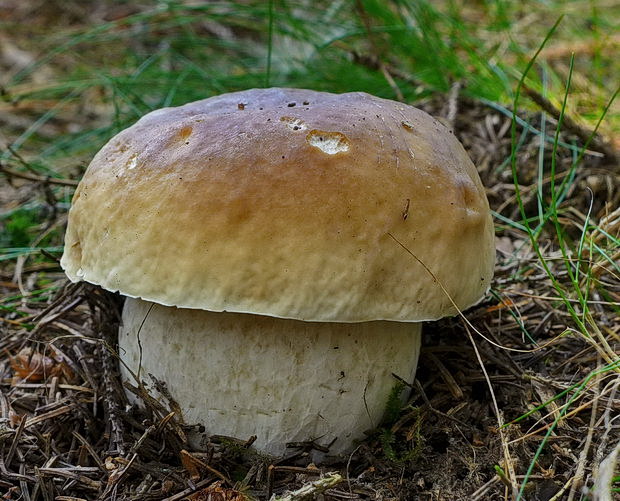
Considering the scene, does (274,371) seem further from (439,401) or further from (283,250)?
(439,401)

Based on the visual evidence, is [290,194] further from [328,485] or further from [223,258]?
[328,485]

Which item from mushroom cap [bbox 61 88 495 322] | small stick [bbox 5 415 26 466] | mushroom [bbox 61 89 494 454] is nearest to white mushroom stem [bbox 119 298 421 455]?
mushroom [bbox 61 89 494 454]

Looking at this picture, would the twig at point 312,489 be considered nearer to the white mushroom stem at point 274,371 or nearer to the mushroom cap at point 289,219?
the white mushroom stem at point 274,371

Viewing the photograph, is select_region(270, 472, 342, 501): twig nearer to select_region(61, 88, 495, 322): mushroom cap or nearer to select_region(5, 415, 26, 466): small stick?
select_region(61, 88, 495, 322): mushroom cap

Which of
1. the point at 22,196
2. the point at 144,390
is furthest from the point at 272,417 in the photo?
the point at 22,196

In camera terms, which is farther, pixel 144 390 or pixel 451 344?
pixel 451 344

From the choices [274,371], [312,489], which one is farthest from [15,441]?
[312,489]

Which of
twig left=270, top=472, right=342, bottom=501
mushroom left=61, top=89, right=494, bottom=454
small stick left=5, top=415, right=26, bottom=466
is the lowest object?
small stick left=5, top=415, right=26, bottom=466
